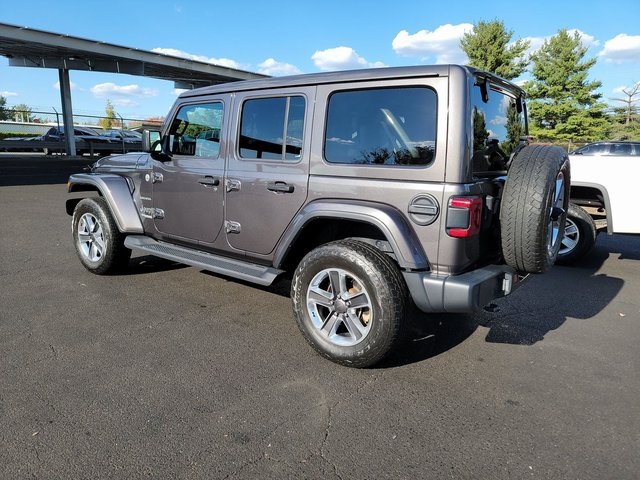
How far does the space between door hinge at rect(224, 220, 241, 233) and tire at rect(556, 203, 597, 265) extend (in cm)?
427

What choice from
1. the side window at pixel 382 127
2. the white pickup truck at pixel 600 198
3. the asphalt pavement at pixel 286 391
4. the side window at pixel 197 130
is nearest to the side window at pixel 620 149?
the white pickup truck at pixel 600 198

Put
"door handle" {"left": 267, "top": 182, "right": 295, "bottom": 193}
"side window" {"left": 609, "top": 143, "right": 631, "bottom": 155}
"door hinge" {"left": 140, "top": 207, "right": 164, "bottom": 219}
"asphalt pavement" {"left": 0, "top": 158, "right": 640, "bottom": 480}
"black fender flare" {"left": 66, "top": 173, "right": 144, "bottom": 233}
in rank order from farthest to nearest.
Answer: "side window" {"left": 609, "top": 143, "right": 631, "bottom": 155}, "black fender flare" {"left": 66, "top": 173, "right": 144, "bottom": 233}, "door hinge" {"left": 140, "top": 207, "right": 164, "bottom": 219}, "door handle" {"left": 267, "top": 182, "right": 295, "bottom": 193}, "asphalt pavement" {"left": 0, "top": 158, "right": 640, "bottom": 480}

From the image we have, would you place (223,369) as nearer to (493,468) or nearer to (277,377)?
(277,377)

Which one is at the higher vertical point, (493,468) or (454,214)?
(454,214)

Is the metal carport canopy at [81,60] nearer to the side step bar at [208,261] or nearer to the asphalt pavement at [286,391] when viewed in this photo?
the side step bar at [208,261]

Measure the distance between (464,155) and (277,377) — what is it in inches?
72.4

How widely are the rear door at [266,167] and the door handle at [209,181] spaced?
0.13 metres

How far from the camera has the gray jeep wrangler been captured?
2830 millimetres

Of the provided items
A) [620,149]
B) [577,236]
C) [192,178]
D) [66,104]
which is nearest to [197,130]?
[192,178]

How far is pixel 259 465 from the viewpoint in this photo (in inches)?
87.2

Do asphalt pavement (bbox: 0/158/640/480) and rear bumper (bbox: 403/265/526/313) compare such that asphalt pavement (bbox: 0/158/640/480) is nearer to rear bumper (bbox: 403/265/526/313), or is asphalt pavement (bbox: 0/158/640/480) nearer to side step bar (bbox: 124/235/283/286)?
side step bar (bbox: 124/235/283/286)

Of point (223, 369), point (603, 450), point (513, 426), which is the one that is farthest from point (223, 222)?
point (603, 450)

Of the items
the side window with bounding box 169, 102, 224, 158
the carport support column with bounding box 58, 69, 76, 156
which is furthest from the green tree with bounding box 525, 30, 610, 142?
the side window with bounding box 169, 102, 224, 158

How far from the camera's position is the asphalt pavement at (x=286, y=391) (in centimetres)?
225
